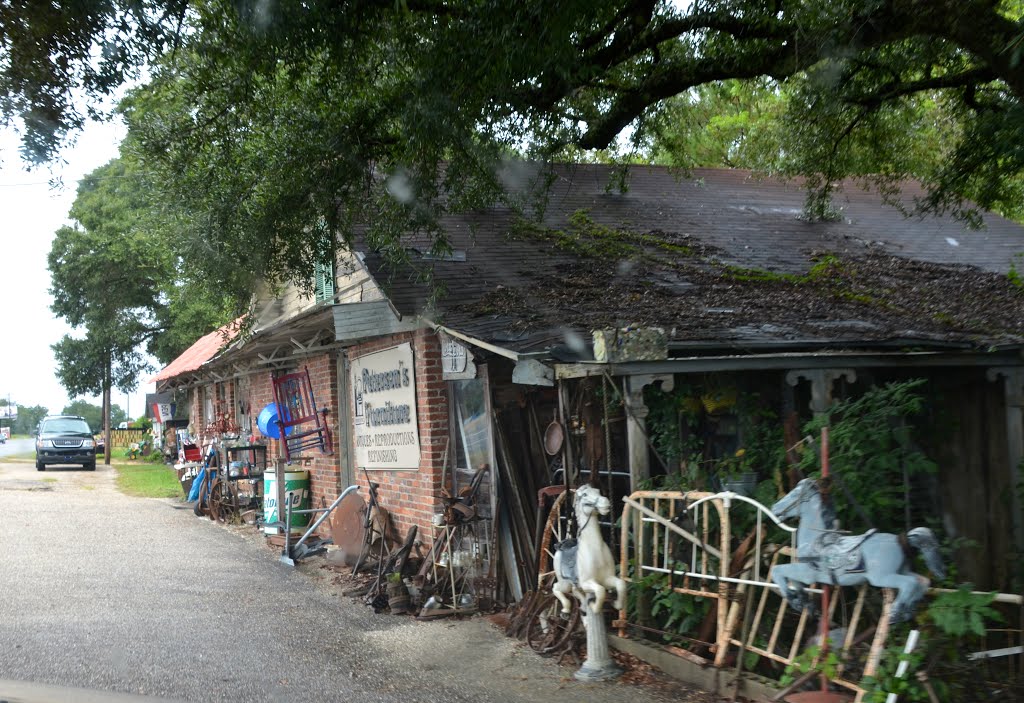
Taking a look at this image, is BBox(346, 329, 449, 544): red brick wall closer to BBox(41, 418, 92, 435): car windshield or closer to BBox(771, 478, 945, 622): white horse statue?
BBox(771, 478, 945, 622): white horse statue

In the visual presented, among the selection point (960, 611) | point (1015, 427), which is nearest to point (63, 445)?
point (1015, 427)

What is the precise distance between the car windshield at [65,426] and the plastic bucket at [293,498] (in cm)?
2384

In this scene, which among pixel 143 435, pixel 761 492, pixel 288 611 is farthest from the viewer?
pixel 143 435

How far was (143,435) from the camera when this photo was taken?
49.4 m

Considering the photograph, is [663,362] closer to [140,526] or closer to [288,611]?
[288,611]

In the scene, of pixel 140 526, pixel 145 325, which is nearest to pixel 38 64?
pixel 140 526

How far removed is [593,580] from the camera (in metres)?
6.71

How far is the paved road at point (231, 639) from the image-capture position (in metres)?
6.49

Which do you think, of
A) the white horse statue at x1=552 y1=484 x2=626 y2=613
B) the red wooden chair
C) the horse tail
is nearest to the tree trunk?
the red wooden chair

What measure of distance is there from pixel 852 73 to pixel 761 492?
502cm

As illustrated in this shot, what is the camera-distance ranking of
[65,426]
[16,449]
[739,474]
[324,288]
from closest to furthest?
[739,474] → [324,288] → [65,426] → [16,449]

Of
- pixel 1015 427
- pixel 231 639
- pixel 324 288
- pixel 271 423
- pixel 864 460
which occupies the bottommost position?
pixel 231 639

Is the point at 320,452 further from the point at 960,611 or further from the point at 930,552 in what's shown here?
the point at 960,611

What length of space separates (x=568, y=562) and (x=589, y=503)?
501 mm
